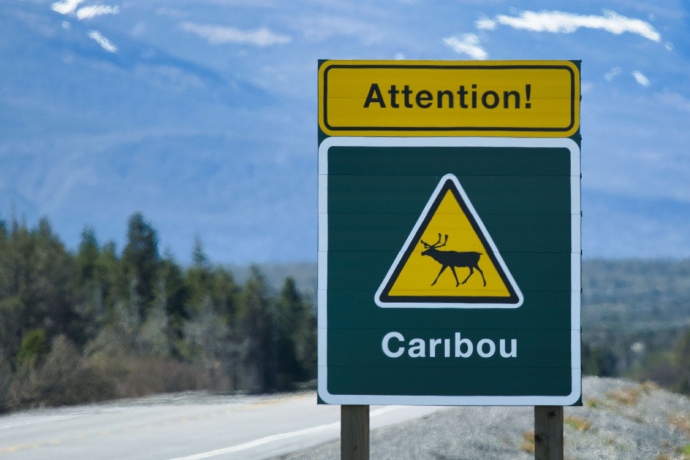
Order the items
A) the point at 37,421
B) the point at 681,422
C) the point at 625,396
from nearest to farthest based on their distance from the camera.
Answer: the point at 681,422 → the point at 37,421 → the point at 625,396

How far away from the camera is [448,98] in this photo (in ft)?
18.6

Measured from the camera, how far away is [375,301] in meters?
5.61

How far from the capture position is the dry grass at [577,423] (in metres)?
15.1

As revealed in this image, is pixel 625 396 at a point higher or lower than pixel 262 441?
higher

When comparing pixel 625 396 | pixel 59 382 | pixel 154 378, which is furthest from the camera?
pixel 154 378

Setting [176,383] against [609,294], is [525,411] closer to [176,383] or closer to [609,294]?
[176,383]

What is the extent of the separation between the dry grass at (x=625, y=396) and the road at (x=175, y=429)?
11.9 feet

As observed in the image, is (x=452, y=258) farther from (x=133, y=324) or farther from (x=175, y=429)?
(x=133, y=324)

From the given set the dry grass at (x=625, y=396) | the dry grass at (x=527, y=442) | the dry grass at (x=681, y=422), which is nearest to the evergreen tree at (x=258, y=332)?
the dry grass at (x=625, y=396)

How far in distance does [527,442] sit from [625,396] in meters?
7.76

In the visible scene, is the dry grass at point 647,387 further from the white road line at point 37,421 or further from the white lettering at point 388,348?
the white lettering at point 388,348

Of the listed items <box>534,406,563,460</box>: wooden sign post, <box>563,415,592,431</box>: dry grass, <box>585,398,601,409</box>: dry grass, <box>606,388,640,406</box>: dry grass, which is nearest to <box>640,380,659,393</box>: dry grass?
<box>606,388,640,406</box>: dry grass

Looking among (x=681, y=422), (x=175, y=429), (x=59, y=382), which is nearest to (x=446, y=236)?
(x=175, y=429)

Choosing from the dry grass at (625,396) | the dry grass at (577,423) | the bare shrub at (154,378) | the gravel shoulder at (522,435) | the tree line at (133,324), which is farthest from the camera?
the bare shrub at (154,378)
